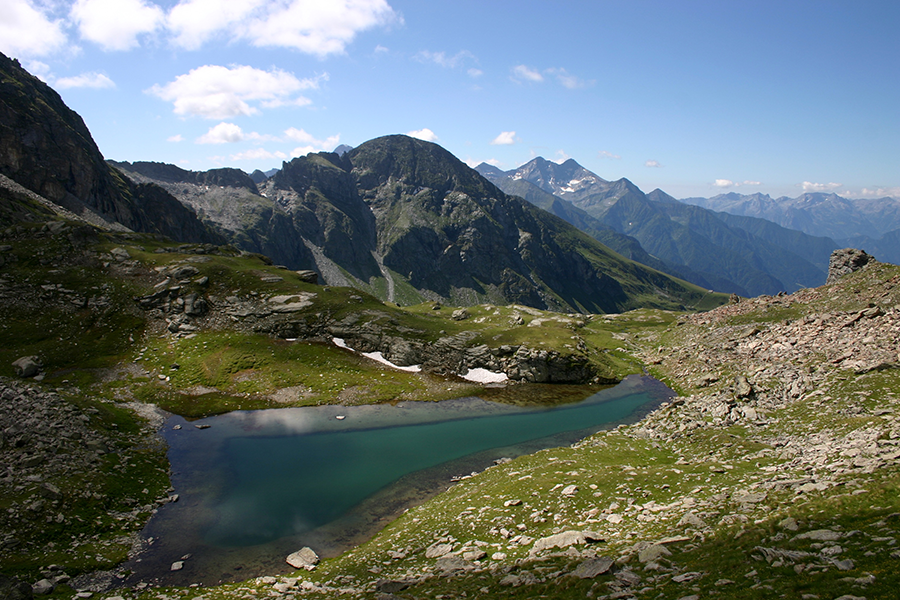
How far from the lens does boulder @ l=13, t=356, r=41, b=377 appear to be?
181ft

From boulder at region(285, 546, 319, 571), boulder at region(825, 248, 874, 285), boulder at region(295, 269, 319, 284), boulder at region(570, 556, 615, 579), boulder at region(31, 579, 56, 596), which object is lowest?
boulder at region(285, 546, 319, 571)

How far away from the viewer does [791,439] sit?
32719 millimetres

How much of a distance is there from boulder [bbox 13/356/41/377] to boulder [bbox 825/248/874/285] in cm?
13277

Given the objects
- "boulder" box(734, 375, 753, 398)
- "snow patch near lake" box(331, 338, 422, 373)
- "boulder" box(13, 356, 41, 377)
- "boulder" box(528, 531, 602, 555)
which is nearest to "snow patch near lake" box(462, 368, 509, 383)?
"snow patch near lake" box(331, 338, 422, 373)

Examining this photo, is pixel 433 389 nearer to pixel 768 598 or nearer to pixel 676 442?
pixel 676 442

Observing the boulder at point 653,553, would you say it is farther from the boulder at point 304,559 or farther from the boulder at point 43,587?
the boulder at point 43,587

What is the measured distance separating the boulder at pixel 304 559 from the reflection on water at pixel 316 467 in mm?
708

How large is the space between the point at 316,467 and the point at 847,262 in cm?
10916

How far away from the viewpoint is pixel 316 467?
1726 inches

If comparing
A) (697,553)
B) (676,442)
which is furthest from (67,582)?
(676,442)

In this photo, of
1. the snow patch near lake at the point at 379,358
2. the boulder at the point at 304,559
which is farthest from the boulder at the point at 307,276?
the boulder at the point at 304,559

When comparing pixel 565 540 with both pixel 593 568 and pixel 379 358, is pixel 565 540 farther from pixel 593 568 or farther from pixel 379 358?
pixel 379 358

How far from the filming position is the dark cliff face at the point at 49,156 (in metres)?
152

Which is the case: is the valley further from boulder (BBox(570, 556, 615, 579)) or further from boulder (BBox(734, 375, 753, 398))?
boulder (BBox(734, 375, 753, 398))
